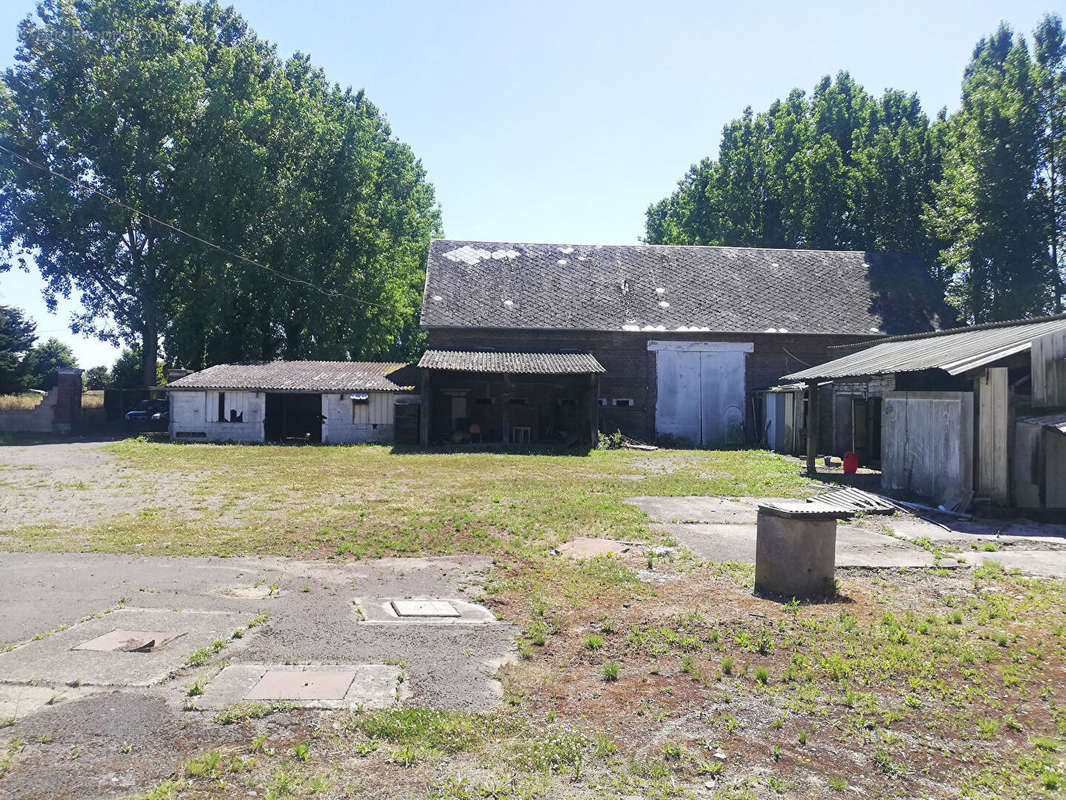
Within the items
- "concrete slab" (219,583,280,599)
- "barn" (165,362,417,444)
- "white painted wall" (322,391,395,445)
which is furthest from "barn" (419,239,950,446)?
"concrete slab" (219,583,280,599)

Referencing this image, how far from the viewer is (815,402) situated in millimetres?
20234

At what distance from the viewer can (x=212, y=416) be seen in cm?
3088

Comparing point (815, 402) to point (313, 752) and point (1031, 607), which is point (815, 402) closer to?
point (1031, 607)

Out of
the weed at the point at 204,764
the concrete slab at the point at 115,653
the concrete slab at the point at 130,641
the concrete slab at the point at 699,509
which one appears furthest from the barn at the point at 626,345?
the weed at the point at 204,764

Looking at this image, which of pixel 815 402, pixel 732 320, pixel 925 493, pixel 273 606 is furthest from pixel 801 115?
pixel 273 606

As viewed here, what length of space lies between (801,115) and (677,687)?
51.9 metres

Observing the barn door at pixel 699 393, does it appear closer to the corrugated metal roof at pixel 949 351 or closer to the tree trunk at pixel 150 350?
the corrugated metal roof at pixel 949 351

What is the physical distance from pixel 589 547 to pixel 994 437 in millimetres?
8562

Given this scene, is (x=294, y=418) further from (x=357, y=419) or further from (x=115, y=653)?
(x=115, y=653)

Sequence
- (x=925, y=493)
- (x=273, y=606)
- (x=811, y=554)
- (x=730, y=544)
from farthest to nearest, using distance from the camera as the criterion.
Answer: (x=925, y=493) → (x=730, y=544) → (x=811, y=554) → (x=273, y=606)

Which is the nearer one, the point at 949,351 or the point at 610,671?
the point at 610,671

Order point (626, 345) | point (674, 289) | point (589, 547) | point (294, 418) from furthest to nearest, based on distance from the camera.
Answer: point (294, 418)
point (674, 289)
point (626, 345)
point (589, 547)

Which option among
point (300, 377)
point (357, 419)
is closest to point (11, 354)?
point (300, 377)

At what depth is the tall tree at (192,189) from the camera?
3534 centimetres
